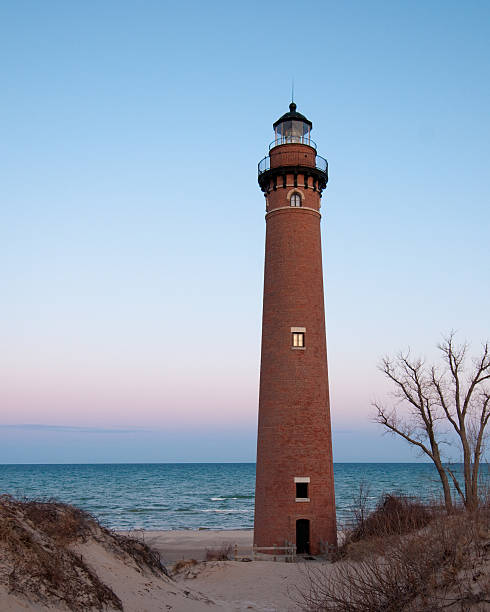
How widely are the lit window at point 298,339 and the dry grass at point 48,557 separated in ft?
42.2

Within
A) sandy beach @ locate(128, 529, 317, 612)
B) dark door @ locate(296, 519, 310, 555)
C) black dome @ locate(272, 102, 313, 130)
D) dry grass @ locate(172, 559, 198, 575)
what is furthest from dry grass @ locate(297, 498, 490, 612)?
black dome @ locate(272, 102, 313, 130)

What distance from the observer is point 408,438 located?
2603 centimetres

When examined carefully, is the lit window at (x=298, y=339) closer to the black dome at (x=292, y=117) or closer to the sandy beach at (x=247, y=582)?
the sandy beach at (x=247, y=582)

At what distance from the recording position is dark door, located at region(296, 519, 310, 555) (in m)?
23.5

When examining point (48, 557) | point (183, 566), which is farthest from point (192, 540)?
point (48, 557)

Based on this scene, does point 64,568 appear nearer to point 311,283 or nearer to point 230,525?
point 311,283

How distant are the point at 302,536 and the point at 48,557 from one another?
1493cm

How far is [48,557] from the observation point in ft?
34.9

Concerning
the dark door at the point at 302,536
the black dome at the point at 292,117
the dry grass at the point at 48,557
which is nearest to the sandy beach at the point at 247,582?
the dark door at the point at 302,536

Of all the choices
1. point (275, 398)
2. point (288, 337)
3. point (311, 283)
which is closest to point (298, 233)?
point (311, 283)

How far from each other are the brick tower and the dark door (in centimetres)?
4

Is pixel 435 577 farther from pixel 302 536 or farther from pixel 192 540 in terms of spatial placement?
pixel 192 540

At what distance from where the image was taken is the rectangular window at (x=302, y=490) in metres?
23.8

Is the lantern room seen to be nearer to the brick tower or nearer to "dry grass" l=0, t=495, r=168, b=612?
the brick tower
